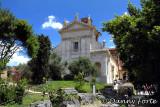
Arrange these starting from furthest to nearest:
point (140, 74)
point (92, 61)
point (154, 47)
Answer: point (92, 61)
point (140, 74)
point (154, 47)

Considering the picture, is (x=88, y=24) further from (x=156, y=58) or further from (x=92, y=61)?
(x=156, y=58)

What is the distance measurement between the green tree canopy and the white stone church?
20.9m

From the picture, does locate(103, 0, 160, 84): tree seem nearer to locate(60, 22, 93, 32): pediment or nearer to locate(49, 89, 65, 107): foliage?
locate(49, 89, 65, 107): foliage

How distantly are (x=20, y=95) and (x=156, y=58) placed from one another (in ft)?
36.9

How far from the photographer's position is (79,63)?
53.5m

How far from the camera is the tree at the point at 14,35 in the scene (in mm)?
37219

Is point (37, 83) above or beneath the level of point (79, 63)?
beneath

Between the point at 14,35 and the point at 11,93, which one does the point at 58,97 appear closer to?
the point at 11,93

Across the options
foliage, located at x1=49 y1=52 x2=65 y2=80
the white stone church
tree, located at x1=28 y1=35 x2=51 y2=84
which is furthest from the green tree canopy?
the white stone church

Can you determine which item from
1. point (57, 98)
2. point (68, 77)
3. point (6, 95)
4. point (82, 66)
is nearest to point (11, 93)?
point (6, 95)

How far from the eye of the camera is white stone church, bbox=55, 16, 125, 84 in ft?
192

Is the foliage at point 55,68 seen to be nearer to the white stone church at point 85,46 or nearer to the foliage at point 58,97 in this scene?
the white stone church at point 85,46

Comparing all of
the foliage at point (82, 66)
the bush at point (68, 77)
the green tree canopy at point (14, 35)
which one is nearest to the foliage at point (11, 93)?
the green tree canopy at point (14, 35)

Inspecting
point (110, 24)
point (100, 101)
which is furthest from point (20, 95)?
point (110, 24)
